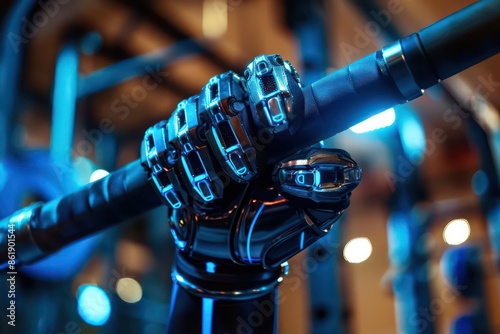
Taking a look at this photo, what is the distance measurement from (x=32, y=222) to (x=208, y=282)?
0.64 feet

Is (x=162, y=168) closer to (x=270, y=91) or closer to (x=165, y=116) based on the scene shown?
(x=270, y=91)

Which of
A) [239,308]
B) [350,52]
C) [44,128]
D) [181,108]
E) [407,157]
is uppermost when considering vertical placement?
[350,52]

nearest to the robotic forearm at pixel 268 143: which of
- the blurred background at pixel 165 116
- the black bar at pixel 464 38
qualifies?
the black bar at pixel 464 38

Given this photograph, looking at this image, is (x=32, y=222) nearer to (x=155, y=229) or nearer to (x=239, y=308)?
(x=239, y=308)

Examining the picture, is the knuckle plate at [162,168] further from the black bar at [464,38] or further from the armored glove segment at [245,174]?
the black bar at [464,38]

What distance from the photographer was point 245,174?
0.35 meters

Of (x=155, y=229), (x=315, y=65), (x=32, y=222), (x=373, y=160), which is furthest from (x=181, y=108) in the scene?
(x=373, y=160)

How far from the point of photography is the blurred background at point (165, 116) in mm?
833

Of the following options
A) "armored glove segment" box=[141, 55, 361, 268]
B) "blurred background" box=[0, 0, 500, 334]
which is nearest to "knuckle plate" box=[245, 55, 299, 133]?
"armored glove segment" box=[141, 55, 361, 268]

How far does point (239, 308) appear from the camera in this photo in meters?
0.45

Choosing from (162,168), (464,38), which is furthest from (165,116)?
(464,38)

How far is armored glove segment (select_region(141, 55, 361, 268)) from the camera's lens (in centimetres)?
33

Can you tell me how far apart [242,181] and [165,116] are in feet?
5.19

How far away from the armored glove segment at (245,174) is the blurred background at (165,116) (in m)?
0.33
